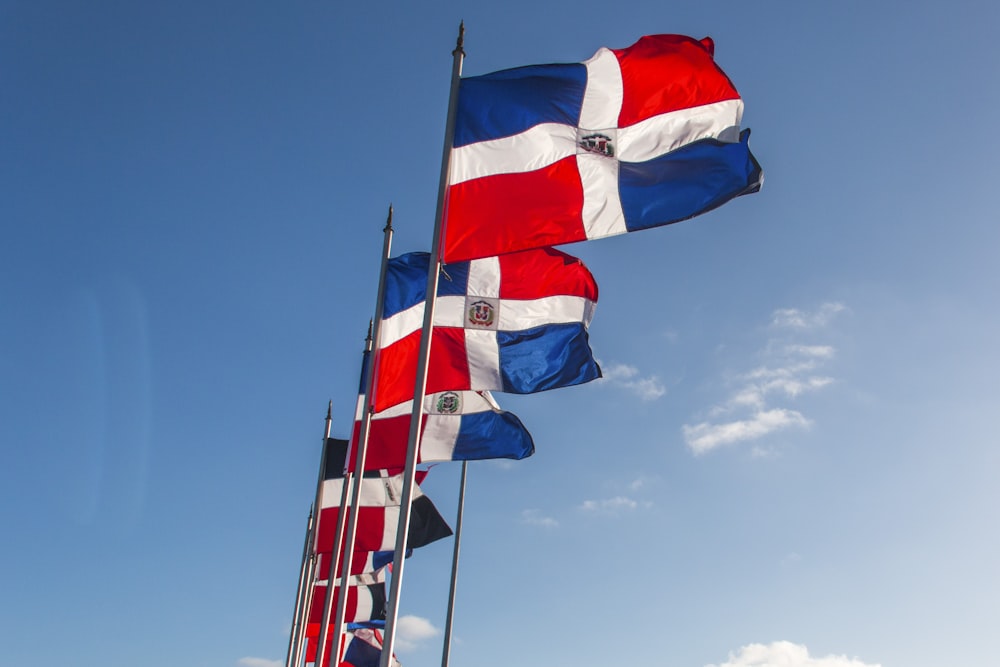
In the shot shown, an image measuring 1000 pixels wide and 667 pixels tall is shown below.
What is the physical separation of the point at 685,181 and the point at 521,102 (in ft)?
7.28

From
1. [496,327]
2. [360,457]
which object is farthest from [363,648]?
[496,327]

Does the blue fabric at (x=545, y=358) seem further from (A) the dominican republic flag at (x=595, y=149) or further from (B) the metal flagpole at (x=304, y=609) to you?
(B) the metal flagpole at (x=304, y=609)

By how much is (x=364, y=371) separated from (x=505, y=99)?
7.00 m

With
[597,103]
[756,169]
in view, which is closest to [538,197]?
[597,103]

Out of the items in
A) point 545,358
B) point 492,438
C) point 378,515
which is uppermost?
point 545,358

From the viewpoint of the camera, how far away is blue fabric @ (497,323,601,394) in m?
13.1

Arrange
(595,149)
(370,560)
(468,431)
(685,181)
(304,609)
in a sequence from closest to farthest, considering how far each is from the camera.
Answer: (685,181) < (595,149) < (468,431) < (370,560) < (304,609)

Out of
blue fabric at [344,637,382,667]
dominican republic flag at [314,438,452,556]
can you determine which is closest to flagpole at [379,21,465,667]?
dominican republic flag at [314,438,452,556]

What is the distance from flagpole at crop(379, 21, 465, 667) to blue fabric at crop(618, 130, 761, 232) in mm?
2140

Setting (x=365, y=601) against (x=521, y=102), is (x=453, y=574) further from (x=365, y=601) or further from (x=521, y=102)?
(x=521, y=102)

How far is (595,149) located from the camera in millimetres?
10805

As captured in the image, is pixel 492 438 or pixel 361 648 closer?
pixel 492 438

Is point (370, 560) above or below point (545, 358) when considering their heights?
below

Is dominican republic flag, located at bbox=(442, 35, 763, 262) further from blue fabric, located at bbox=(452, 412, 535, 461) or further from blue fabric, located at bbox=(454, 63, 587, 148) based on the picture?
blue fabric, located at bbox=(452, 412, 535, 461)
